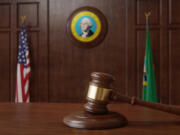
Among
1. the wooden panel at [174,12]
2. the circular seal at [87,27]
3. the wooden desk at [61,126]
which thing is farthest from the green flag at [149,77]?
the wooden desk at [61,126]

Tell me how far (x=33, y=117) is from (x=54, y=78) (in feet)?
14.1

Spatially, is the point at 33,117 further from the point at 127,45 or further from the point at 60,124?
the point at 127,45

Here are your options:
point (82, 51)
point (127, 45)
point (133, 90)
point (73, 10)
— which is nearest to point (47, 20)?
point (73, 10)

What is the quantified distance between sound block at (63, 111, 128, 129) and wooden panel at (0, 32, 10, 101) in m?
4.91

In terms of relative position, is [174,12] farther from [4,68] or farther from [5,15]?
[4,68]

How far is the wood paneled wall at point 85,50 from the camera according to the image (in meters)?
4.99

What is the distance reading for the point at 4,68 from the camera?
5.39m

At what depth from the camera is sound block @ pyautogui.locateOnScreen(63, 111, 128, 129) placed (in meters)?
0.80

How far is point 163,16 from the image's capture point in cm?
498

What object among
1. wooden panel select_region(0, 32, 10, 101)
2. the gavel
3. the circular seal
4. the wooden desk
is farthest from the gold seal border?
the gavel

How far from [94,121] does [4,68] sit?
199 inches

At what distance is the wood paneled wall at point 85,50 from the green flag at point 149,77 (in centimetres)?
24

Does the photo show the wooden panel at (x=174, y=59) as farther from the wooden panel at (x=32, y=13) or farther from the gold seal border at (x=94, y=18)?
the wooden panel at (x=32, y=13)

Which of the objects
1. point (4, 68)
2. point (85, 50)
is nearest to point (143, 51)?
point (85, 50)
